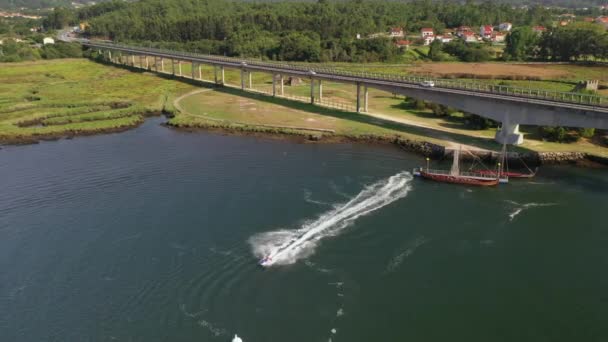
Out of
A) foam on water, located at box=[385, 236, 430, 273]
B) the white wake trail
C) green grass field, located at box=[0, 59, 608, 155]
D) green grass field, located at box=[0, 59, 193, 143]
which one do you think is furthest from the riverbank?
foam on water, located at box=[385, 236, 430, 273]

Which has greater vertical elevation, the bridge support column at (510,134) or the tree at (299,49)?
the tree at (299,49)

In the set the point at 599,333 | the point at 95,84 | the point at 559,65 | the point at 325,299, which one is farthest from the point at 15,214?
the point at 559,65

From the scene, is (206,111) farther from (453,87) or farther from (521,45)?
(521,45)

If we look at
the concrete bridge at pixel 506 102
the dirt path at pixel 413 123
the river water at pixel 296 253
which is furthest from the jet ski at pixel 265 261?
the concrete bridge at pixel 506 102

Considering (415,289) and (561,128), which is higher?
(561,128)

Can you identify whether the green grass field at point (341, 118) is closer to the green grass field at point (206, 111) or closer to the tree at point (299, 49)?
the green grass field at point (206, 111)

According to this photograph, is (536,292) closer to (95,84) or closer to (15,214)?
(15,214)
